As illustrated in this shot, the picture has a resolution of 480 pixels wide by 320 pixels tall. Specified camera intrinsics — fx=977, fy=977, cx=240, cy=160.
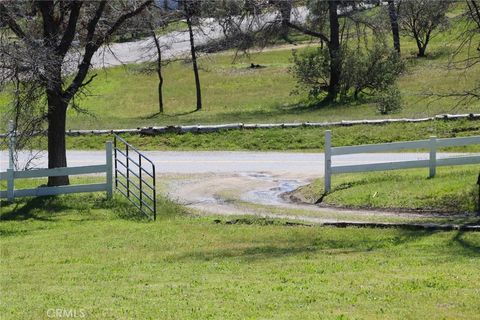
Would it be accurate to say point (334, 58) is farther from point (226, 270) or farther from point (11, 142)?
point (226, 270)

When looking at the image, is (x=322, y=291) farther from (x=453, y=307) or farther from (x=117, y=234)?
(x=117, y=234)

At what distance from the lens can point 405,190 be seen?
2103 cm

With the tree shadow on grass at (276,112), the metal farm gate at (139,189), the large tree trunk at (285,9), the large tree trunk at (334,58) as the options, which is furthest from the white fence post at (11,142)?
the large tree trunk at (334,58)

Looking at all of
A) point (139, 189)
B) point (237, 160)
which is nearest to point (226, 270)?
point (139, 189)

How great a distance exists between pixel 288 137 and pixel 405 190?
32.2ft

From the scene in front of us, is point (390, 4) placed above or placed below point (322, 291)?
above

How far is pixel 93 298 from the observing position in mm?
10648

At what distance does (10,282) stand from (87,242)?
167 inches

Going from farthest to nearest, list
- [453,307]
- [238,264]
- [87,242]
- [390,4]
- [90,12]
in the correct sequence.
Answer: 1. [390,4]
2. [90,12]
3. [87,242]
4. [238,264]
5. [453,307]

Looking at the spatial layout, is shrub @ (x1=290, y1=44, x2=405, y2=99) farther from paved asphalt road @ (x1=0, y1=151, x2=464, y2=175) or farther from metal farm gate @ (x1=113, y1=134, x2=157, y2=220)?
metal farm gate @ (x1=113, y1=134, x2=157, y2=220)

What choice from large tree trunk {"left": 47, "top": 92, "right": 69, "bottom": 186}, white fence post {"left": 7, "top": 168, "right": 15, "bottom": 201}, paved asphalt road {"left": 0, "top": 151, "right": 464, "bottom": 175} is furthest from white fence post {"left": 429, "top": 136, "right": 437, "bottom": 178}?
white fence post {"left": 7, "top": 168, "right": 15, "bottom": 201}

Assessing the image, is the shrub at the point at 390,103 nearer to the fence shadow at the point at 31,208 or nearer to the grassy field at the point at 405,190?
the grassy field at the point at 405,190

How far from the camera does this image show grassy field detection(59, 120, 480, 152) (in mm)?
28859

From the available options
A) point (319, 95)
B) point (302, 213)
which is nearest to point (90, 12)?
point (302, 213)
